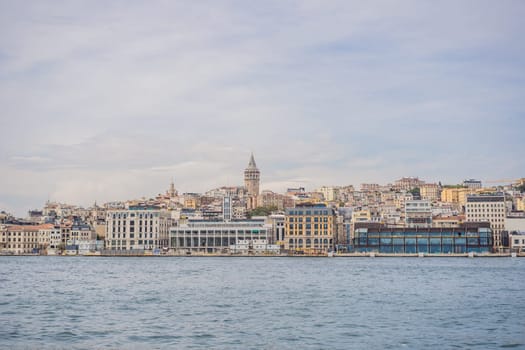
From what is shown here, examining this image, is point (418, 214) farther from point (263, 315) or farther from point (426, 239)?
point (263, 315)

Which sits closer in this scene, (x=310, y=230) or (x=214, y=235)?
(x=310, y=230)

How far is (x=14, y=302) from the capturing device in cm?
3128

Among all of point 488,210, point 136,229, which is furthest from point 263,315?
point 488,210

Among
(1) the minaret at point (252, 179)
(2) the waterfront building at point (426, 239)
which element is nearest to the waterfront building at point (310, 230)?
(2) the waterfront building at point (426, 239)

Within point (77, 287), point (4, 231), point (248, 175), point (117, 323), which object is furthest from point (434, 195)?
point (117, 323)

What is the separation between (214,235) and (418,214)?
30478mm

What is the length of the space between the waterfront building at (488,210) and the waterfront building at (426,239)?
32.6 feet

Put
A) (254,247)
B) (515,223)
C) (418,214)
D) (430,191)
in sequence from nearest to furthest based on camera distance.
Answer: (515,223), (254,247), (418,214), (430,191)

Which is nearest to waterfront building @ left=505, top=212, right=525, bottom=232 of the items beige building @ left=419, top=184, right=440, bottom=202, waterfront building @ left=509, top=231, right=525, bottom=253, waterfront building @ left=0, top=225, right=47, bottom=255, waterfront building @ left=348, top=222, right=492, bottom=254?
waterfront building @ left=509, top=231, right=525, bottom=253

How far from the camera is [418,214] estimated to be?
4564 inches

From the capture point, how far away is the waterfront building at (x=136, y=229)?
112750 millimetres

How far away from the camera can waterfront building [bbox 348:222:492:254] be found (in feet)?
324

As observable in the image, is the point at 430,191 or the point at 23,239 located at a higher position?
the point at 430,191

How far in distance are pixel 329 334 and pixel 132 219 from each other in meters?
93.2
